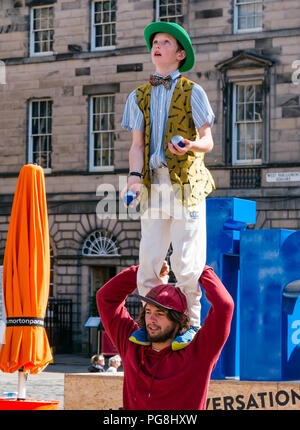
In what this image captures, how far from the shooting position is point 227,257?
31.1ft

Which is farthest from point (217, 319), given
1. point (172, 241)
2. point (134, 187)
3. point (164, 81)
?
point (164, 81)

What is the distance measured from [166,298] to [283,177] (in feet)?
60.4

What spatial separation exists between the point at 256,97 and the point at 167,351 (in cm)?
1901

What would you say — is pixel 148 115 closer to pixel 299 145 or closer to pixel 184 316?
pixel 184 316

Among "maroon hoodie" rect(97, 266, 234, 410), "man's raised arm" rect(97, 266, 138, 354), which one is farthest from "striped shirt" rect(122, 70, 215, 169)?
"maroon hoodie" rect(97, 266, 234, 410)

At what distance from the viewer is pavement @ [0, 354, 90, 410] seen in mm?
14586

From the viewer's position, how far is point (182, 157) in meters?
5.47

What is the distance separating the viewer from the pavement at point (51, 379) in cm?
1459

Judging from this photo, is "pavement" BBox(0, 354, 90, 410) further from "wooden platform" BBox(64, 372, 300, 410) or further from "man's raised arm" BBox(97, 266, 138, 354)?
"man's raised arm" BBox(97, 266, 138, 354)

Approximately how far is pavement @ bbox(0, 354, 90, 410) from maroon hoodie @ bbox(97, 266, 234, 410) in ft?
18.1

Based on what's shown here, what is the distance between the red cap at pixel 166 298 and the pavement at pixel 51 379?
5.67 m

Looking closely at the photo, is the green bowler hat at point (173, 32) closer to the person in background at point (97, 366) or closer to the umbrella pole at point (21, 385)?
the umbrella pole at point (21, 385)

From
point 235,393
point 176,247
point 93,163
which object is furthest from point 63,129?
point 176,247

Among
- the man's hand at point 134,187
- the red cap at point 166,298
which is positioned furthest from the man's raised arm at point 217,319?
the man's hand at point 134,187
